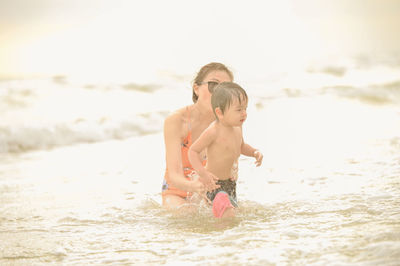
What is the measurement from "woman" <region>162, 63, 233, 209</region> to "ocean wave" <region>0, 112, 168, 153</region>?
559 cm

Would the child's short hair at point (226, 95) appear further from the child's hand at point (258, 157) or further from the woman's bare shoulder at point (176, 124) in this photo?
the woman's bare shoulder at point (176, 124)

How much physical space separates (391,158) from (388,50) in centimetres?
1861

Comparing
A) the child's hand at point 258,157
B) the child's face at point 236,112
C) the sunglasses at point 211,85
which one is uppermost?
the sunglasses at point 211,85

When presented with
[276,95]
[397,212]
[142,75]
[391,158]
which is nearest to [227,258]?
[397,212]

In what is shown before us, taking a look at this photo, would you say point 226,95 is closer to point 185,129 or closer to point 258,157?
point 258,157

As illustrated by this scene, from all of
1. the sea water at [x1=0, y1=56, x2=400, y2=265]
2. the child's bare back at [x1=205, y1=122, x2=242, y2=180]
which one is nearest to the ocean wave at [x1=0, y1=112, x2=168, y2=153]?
the sea water at [x1=0, y1=56, x2=400, y2=265]

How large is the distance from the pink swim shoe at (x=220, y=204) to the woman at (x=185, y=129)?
0.31m

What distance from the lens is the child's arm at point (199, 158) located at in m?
3.87

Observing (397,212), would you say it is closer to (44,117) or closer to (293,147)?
(293,147)

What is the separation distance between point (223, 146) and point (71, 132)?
23.0ft

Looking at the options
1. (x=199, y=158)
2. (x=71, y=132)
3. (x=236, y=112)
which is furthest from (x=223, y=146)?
(x=71, y=132)

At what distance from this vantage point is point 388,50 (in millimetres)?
23578

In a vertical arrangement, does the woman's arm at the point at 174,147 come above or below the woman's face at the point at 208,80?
below

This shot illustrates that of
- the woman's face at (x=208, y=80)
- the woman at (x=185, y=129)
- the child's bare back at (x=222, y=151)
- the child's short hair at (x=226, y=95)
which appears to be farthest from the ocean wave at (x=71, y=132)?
the child's short hair at (x=226, y=95)
